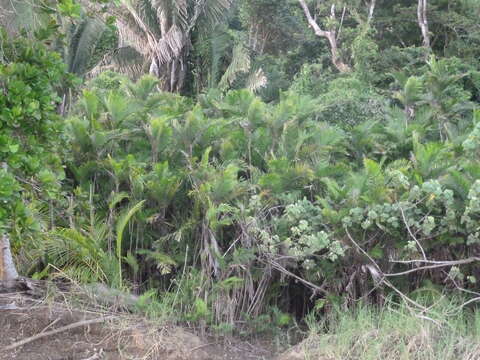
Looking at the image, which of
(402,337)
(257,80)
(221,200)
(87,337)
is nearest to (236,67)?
(257,80)

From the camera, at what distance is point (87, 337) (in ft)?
17.9

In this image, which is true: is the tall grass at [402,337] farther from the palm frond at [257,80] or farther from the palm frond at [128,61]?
the palm frond at [128,61]

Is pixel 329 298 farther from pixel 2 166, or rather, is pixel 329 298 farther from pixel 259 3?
pixel 259 3

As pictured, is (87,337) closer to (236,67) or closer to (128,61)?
(236,67)

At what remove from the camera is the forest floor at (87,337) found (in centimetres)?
529

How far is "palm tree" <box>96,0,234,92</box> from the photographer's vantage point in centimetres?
1723

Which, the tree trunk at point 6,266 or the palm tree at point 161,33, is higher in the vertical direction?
the palm tree at point 161,33

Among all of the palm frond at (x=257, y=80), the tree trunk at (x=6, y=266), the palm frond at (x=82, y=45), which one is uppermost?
the palm frond at (x=82, y=45)

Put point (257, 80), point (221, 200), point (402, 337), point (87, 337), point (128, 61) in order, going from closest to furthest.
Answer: point (402, 337) < point (87, 337) < point (221, 200) < point (257, 80) < point (128, 61)

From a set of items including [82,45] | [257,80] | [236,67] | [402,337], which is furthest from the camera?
[257,80]

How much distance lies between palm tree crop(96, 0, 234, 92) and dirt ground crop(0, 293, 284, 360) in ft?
38.7

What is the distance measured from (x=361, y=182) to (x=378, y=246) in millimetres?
620

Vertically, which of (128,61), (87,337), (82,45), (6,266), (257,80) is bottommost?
(87,337)

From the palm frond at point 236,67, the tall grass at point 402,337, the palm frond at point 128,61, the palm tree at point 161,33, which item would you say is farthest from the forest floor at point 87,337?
the palm frond at point 128,61
